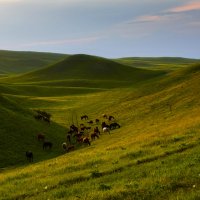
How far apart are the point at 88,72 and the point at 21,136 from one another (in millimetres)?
123540

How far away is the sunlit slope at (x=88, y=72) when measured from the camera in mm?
164125

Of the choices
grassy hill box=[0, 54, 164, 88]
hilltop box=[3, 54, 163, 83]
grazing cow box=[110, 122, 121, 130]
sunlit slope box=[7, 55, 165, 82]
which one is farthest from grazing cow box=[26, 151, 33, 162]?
hilltop box=[3, 54, 163, 83]

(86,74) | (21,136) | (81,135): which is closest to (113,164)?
(21,136)

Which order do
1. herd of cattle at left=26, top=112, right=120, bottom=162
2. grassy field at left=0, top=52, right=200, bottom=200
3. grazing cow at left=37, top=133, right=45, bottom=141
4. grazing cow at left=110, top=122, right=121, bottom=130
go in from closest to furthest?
grassy field at left=0, top=52, right=200, bottom=200
herd of cattle at left=26, top=112, right=120, bottom=162
grazing cow at left=37, top=133, right=45, bottom=141
grazing cow at left=110, top=122, right=121, bottom=130

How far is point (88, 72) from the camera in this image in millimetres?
174500

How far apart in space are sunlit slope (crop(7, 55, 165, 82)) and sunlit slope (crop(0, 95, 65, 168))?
317ft

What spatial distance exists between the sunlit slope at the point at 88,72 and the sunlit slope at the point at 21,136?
96738 mm

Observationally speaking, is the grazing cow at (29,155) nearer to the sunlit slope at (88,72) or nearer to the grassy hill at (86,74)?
the grassy hill at (86,74)

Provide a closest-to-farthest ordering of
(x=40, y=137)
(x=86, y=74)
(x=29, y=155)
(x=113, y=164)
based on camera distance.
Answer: (x=113, y=164) < (x=29, y=155) < (x=40, y=137) < (x=86, y=74)

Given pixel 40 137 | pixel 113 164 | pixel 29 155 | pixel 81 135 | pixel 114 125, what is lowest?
pixel 81 135

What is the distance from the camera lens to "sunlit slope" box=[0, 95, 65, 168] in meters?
44.6

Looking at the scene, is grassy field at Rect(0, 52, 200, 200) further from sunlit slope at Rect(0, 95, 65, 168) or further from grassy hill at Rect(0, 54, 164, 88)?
grassy hill at Rect(0, 54, 164, 88)

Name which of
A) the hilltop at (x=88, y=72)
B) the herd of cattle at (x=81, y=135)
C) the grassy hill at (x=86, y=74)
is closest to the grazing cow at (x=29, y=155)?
the herd of cattle at (x=81, y=135)

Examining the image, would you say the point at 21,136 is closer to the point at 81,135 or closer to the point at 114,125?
the point at 81,135
